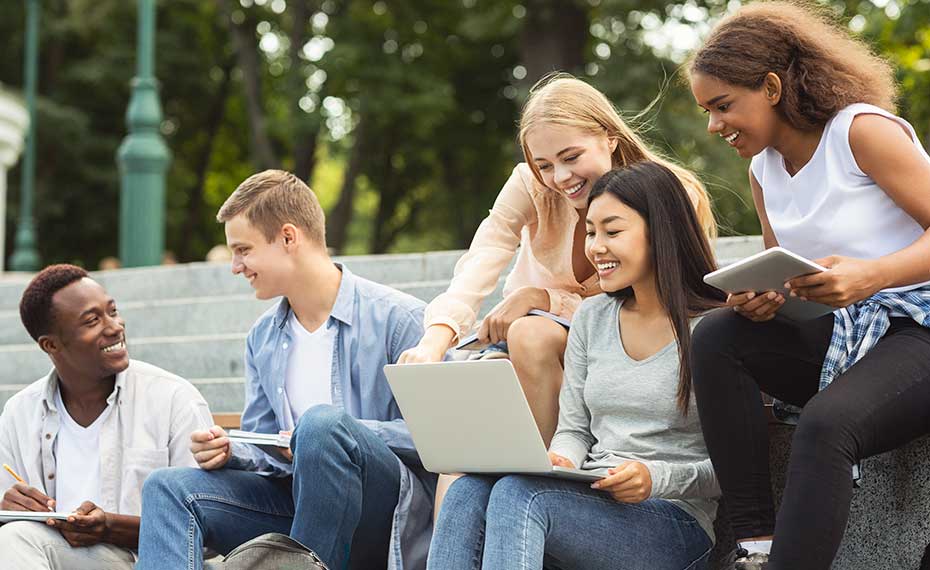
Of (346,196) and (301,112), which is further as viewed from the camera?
(346,196)

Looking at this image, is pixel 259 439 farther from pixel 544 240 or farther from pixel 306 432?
pixel 544 240

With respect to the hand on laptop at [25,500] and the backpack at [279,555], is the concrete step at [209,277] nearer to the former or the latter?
the hand on laptop at [25,500]

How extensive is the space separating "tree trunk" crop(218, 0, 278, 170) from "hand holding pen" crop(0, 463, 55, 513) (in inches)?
485

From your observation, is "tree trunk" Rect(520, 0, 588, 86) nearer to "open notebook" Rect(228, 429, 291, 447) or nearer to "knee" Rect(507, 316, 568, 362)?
"knee" Rect(507, 316, 568, 362)

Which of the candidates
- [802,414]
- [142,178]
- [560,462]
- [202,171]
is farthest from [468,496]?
[202,171]

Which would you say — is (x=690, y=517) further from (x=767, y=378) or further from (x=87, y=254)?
(x=87, y=254)

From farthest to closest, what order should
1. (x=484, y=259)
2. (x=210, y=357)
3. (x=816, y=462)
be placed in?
(x=210, y=357)
(x=484, y=259)
(x=816, y=462)

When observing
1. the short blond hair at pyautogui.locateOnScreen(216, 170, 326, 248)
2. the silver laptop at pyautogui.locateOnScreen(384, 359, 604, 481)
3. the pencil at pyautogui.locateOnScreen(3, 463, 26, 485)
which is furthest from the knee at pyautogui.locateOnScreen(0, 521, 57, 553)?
the silver laptop at pyautogui.locateOnScreen(384, 359, 604, 481)

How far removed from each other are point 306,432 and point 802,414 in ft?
4.20

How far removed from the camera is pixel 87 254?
20.0m

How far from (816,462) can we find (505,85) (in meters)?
15.0

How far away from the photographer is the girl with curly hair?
279 centimetres

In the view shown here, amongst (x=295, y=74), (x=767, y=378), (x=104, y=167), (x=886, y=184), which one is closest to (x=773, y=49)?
(x=886, y=184)

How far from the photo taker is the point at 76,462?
407 cm
